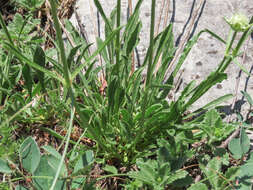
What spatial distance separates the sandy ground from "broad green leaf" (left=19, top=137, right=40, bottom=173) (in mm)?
841

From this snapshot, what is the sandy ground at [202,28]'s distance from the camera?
1.56 metres

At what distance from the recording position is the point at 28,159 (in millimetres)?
1063

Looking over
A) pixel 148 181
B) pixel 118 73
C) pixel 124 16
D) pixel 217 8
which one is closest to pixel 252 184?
pixel 148 181

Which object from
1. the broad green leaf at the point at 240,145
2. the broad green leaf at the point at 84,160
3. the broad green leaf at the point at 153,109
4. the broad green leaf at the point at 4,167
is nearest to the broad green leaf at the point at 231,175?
the broad green leaf at the point at 240,145

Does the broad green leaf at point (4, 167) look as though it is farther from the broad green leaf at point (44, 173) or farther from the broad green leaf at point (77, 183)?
the broad green leaf at point (77, 183)

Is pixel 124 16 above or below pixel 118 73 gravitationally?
above

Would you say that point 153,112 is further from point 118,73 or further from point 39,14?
point 39,14

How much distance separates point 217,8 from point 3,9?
4.54 ft

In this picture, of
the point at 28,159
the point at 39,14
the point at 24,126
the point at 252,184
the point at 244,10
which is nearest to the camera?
the point at 28,159

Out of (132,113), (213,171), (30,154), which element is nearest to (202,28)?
(132,113)

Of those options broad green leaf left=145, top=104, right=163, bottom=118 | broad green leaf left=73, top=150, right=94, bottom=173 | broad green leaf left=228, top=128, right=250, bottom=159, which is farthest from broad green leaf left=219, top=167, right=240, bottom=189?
broad green leaf left=73, top=150, right=94, bottom=173

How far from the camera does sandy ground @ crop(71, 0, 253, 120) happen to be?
61.5 inches

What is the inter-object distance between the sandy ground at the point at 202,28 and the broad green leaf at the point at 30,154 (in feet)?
2.76

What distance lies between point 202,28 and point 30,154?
1.17 metres
